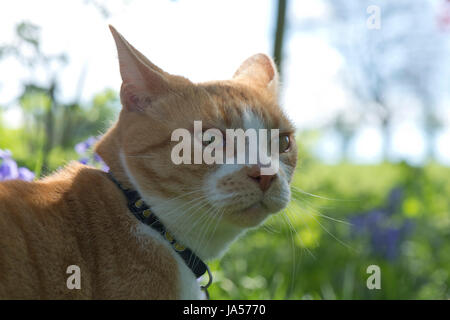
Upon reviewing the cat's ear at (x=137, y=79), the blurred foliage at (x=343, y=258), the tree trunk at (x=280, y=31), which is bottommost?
the blurred foliage at (x=343, y=258)

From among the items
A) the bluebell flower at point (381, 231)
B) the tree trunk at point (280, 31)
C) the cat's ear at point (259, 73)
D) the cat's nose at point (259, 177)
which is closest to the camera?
the cat's nose at point (259, 177)

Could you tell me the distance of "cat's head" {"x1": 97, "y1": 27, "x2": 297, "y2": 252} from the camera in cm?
140

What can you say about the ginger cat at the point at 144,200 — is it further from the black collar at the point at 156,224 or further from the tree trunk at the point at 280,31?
the tree trunk at the point at 280,31

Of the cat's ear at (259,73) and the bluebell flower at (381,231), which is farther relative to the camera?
the bluebell flower at (381,231)

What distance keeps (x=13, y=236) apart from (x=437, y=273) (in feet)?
11.4

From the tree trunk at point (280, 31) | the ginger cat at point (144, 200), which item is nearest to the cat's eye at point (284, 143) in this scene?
the ginger cat at point (144, 200)

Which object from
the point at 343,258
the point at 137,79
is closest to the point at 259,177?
the point at 137,79

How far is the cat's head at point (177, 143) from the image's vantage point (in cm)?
140

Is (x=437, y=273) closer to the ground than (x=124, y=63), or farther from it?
closer to the ground

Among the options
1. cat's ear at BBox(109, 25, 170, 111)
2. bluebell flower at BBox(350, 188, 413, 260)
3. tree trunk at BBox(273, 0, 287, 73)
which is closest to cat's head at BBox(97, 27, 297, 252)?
cat's ear at BBox(109, 25, 170, 111)
